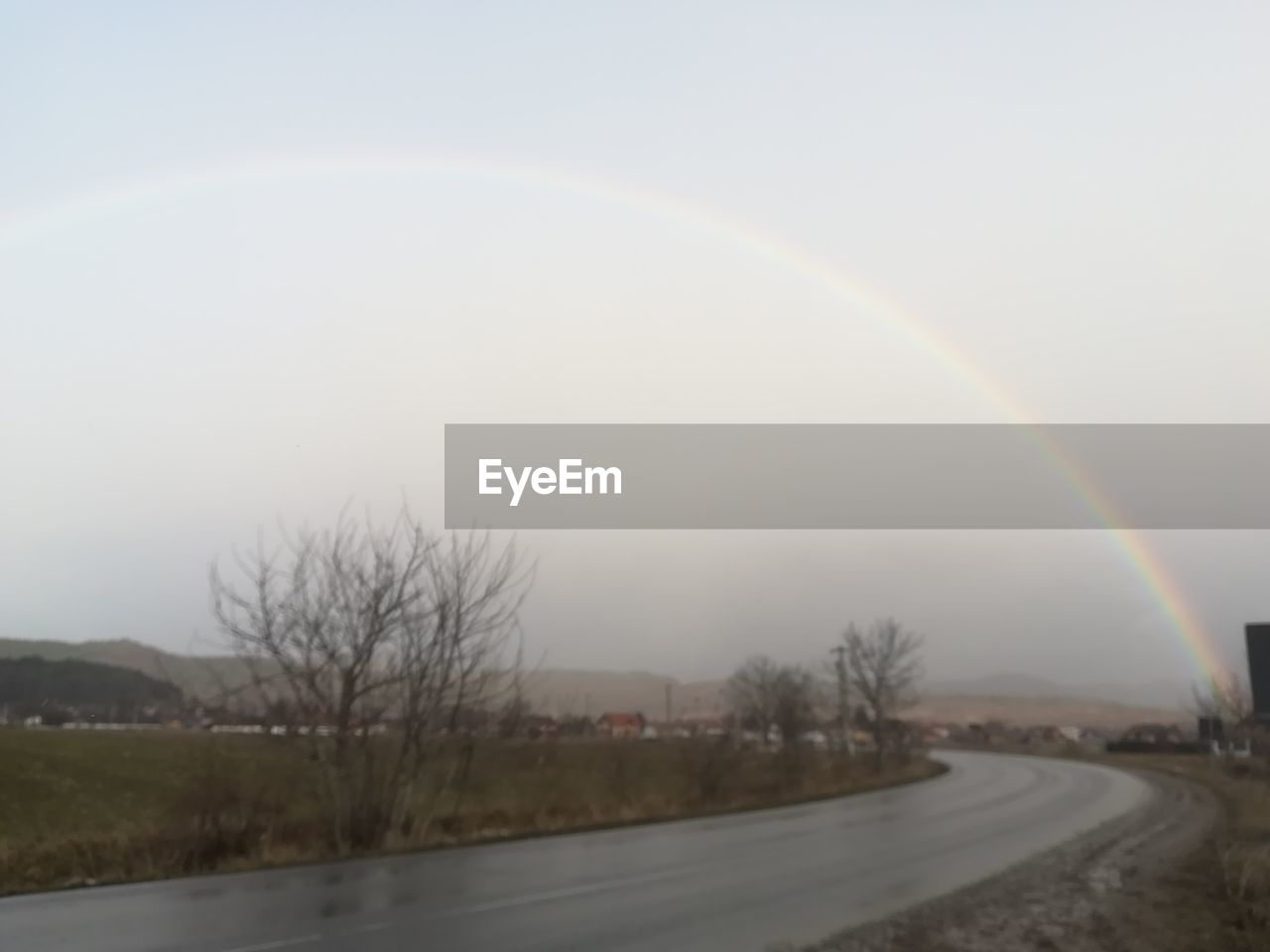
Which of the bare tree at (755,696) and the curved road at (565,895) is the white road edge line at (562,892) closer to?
the curved road at (565,895)

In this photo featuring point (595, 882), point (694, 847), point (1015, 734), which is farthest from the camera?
point (1015, 734)

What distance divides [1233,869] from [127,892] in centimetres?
1333

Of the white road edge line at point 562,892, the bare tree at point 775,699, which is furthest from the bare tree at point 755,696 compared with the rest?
the white road edge line at point 562,892

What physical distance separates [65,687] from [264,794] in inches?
1692

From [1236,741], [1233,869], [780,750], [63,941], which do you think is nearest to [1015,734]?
[1236,741]

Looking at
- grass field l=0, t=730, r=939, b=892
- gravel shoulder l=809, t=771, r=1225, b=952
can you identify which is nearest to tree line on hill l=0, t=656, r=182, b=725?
grass field l=0, t=730, r=939, b=892

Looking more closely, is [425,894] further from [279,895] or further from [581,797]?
[581,797]

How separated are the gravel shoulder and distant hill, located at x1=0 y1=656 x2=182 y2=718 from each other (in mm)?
36680

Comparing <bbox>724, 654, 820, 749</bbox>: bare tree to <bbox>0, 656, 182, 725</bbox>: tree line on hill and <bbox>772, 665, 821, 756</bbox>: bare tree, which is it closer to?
<bbox>772, 665, 821, 756</bbox>: bare tree

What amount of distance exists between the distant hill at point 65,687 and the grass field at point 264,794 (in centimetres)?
223

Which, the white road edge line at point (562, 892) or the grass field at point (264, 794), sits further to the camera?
the grass field at point (264, 794)

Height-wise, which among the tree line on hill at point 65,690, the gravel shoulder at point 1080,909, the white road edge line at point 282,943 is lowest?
the gravel shoulder at point 1080,909

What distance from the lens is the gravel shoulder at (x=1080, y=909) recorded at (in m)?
10.3

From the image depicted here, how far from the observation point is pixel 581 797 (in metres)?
26.6
